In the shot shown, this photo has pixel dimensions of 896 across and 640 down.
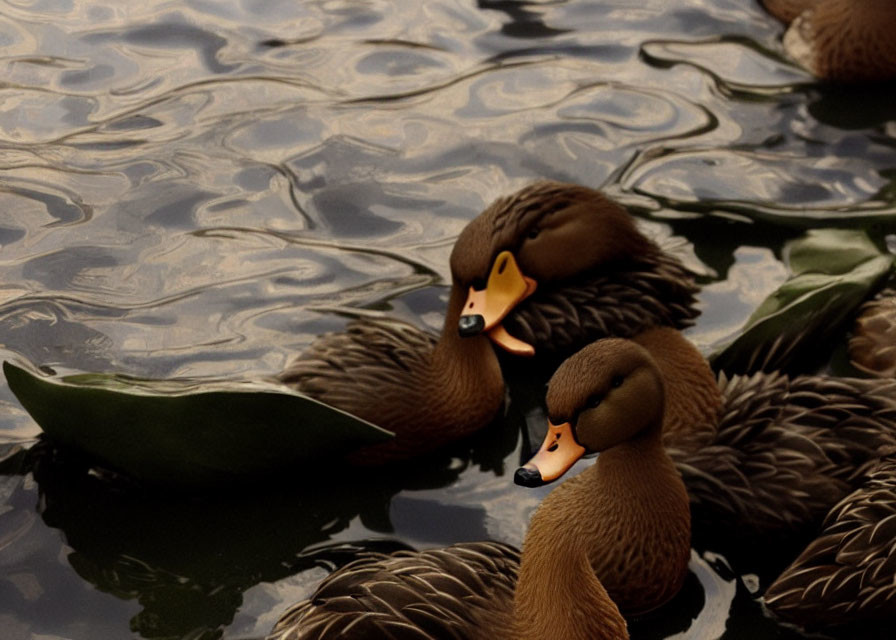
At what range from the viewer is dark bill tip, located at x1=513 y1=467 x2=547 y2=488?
3625 millimetres

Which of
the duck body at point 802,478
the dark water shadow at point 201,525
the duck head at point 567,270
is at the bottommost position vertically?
the dark water shadow at point 201,525

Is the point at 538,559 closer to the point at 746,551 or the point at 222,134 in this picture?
the point at 746,551

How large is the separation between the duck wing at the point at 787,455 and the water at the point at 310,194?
19 cm

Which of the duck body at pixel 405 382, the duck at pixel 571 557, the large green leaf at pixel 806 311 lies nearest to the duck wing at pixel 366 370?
the duck body at pixel 405 382

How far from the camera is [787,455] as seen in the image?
4.07m

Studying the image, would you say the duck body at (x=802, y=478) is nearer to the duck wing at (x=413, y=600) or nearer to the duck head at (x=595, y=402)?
the duck head at (x=595, y=402)

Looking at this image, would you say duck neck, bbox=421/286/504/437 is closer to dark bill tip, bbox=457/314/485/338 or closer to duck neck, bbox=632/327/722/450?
dark bill tip, bbox=457/314/485/338

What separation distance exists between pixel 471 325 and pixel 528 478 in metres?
0.89

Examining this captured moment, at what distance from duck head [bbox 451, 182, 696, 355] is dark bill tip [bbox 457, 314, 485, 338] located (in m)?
0.12

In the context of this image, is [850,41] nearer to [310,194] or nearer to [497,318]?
[310,194]

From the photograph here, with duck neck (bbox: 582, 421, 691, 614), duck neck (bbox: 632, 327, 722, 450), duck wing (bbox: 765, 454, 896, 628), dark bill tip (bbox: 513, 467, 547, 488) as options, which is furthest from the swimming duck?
dark bill tip (bbox: 513, 467, 547, 488)

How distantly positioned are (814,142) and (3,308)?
3.46 metres

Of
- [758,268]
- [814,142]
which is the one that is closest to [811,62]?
[814,142]

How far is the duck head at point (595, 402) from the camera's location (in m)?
3.70
